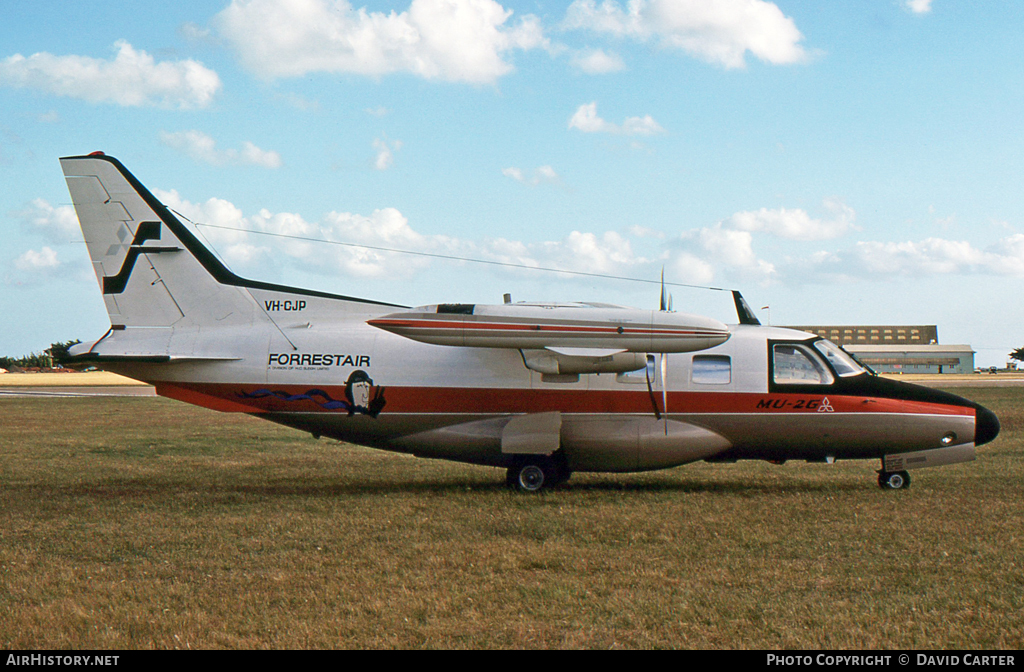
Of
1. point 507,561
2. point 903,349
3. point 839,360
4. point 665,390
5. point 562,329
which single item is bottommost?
point 507,561

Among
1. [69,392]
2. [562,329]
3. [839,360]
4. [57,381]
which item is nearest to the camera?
[562,329]

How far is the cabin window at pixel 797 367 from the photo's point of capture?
51.8 ft

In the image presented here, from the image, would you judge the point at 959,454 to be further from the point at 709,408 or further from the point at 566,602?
the point at 566,602

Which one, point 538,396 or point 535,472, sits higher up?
point 538,396

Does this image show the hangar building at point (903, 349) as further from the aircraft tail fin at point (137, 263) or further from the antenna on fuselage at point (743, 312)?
the aircraft tail fin at point (137, 263)

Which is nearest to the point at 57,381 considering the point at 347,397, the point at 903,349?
Answer: the point at 347,397

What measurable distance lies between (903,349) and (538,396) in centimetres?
13471

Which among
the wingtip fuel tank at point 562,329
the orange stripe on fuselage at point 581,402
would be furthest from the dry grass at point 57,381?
the wingtip fuel tank at point 562,329

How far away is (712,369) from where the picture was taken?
15859 mm

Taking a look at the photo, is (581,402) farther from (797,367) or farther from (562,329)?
(797,367)

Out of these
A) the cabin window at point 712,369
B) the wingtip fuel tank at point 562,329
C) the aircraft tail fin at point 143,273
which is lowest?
the cabin window at point 712,369

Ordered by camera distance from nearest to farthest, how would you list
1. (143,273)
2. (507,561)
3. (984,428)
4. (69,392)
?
(507,561) → (984,428) → (143,273) → (69,392)

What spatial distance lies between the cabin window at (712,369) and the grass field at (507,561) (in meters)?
2.08
